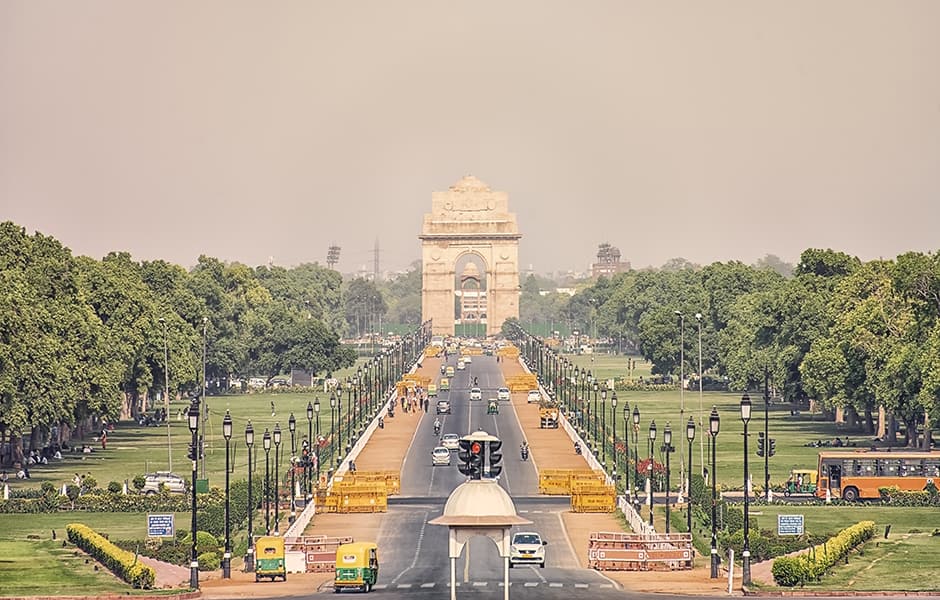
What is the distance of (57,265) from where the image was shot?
10669 centimetres

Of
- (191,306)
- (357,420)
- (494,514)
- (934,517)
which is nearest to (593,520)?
(934,517)

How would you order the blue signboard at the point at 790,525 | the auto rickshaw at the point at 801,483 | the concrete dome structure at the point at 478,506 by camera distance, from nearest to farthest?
the concrete dome structure at the point at 478,506 < the blue signboard at the point at 790,525 < the auto rickshaw at the point at 801,483

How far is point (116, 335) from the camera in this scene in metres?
118

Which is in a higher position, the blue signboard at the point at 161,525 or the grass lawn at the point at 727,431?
the grass lawn at the point at 727,431

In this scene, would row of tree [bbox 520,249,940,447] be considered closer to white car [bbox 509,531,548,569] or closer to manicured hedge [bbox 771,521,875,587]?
manicured hedge [bbox 771,521,875,587]

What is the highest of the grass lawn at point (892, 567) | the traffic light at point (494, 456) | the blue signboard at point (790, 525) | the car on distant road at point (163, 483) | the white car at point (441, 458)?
the traffic light at point (494, 456)

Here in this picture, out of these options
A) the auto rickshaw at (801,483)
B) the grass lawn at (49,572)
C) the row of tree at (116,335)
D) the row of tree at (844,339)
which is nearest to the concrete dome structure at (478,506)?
the grass lawn at (49,572)

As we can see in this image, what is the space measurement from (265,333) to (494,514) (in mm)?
131443

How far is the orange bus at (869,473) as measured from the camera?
8400 cm

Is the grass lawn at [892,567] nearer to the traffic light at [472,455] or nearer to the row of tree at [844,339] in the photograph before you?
the traffic light at [472,455]

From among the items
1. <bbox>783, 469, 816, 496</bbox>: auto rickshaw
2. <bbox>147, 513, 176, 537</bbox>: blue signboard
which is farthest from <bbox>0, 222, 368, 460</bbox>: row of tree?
<bbox>783, 469, 816, 496</bbox>: auto rickshaw

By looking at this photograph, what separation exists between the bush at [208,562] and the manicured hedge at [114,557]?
2.04 m

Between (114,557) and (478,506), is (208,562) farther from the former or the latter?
(478,506)

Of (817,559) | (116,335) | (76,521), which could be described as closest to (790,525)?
(817,559)
